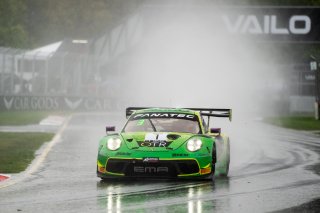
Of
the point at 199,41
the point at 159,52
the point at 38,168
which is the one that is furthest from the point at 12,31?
the point at 38,168

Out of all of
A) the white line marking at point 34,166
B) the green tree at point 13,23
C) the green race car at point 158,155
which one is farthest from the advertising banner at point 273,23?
the green race car at point 158,155

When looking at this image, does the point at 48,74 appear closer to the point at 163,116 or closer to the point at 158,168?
the point at 163,116

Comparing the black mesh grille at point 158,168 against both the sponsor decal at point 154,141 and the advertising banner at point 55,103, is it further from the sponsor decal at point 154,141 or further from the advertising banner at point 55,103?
the advertising banner at point 55,103

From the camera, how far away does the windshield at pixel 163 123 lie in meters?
13.4

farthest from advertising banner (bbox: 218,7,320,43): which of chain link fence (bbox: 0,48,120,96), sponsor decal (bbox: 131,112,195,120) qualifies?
sponsor decal (bbox: 131,112,195,120)

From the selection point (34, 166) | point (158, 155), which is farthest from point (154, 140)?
point (34, 166)

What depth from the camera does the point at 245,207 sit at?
9.62m

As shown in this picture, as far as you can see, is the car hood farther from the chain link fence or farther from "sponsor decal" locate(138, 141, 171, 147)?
the chain link fence

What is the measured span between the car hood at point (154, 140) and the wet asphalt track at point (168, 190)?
521 mm

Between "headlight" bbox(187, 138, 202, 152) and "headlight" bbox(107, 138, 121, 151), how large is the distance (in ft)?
3.40

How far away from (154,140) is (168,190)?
1321 mm

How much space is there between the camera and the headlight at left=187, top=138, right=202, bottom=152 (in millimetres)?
12219

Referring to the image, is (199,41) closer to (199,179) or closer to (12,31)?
(12,31)

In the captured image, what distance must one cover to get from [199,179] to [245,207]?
109 inches
